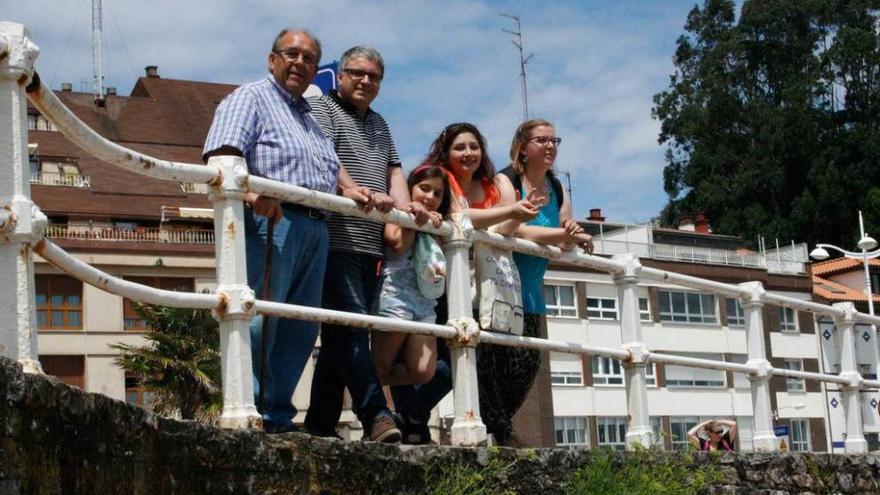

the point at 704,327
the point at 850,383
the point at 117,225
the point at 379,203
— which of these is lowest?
the point at 850,383

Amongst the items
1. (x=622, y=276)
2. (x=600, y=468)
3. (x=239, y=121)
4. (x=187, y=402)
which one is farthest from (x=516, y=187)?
(x=187, y=402)

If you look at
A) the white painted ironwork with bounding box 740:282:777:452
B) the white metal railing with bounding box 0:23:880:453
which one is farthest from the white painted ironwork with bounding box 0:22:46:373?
the white painted ironwork with bounding box 740:282:777:452

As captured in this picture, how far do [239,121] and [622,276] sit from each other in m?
2.48

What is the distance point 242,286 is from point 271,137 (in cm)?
80

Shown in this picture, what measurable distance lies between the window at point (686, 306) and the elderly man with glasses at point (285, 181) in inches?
1114

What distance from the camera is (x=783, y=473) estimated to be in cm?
745

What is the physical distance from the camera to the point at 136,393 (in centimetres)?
4056

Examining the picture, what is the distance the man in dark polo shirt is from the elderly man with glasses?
0.87 feet

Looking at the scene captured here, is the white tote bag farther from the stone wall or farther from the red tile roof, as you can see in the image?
the red tile roof

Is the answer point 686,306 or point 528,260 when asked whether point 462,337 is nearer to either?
point 528,260

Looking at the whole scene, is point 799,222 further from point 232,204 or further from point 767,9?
point 232,204

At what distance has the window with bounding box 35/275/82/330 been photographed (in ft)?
168

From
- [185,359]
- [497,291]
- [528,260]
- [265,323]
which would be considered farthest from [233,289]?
[185,359]

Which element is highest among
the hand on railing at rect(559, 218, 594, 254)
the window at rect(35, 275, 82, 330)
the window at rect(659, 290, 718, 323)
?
the window at rect(35, 275, 82, 330)
